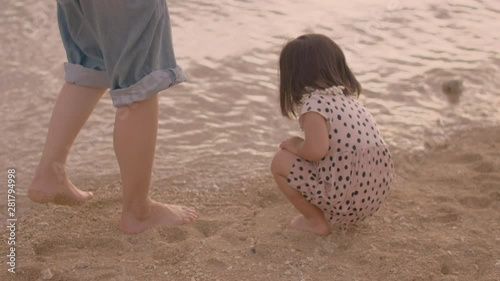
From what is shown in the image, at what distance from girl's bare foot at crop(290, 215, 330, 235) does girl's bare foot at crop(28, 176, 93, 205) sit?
0.82 metres

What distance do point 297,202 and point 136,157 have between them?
0.60 m

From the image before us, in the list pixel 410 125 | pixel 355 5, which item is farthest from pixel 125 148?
pixel 355 5

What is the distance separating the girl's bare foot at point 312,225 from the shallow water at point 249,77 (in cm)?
63

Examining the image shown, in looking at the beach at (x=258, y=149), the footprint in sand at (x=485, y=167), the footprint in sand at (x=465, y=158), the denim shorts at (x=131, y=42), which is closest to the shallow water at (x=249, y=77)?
the beach at (x=258, y=149)

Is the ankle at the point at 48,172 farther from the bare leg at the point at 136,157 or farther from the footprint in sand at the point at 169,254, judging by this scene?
the footprint in sand at the point at 169,254

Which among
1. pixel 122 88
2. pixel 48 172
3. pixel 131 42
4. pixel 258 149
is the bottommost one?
pixel 258 149

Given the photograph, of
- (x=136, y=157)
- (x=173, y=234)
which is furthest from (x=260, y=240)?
(x=136, y=157)

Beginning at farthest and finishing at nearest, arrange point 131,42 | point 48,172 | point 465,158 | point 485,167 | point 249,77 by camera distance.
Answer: point 249,77 → point 465,158 → point 485,167 → point 48,172 → point 131,42

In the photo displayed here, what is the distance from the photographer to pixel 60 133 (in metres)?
2.93

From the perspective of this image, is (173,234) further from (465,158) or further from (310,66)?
(465,158)

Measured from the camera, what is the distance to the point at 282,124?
4.07 meters

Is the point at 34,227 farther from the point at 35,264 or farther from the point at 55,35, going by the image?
the point at 55,35

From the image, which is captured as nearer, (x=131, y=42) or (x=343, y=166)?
(x=131, y=42)

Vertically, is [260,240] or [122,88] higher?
[122,88]
